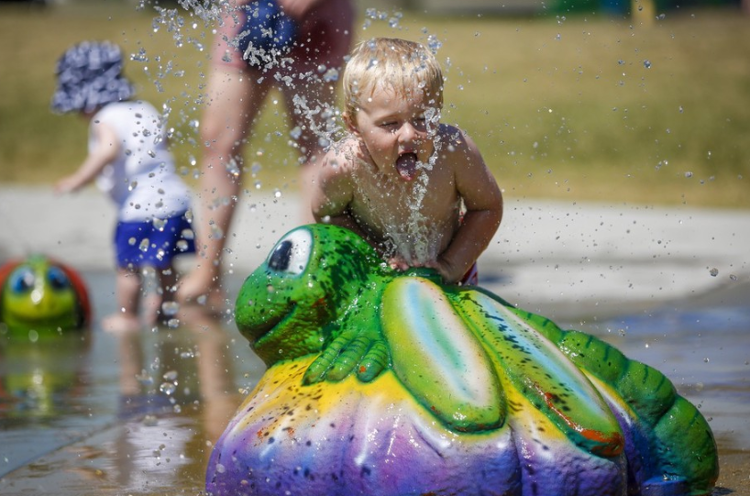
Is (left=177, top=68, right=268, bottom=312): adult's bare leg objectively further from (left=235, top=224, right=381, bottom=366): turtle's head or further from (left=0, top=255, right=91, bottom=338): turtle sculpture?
(left=235, top=224, right=381, bottom=366): turtle's head

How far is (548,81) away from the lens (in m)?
17.5

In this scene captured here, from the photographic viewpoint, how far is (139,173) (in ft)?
21.4

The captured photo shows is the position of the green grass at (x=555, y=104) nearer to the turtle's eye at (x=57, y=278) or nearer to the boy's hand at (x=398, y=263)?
the boy's hand at (x=398, y=263)

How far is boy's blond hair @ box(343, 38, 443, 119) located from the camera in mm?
3252

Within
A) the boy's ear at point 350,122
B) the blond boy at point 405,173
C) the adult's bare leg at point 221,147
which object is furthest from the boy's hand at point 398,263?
the adult's bare leg at point 221,147

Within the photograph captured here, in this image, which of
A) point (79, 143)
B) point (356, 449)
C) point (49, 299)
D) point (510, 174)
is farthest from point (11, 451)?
point (79, 143)

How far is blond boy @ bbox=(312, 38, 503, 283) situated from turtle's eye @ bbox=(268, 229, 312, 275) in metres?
0.25

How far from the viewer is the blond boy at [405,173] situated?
10.7 feet

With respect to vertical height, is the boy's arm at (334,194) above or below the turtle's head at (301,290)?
above

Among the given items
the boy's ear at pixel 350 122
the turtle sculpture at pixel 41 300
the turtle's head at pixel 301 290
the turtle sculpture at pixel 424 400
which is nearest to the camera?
the turtle sculpture at pixel 424 400

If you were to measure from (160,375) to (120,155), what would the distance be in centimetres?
192

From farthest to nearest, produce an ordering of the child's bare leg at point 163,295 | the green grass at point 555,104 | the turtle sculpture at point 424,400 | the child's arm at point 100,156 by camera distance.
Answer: the green grass at point 555,104
the child's arm at point 100,156
the child's bare leg at point 163,295
the turtle sculpture at point 424,400

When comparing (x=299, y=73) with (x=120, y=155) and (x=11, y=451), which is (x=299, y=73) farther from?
(x=11, y=451)

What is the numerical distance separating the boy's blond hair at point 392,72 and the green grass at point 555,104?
935mm
